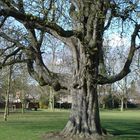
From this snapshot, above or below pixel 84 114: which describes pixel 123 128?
below

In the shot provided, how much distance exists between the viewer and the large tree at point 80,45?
824 inches

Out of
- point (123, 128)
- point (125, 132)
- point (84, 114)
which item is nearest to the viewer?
point (84, 114)

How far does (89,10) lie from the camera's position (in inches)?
906

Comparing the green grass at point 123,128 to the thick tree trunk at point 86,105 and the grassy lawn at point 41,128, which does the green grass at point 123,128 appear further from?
the thick tree trunk at point 86,105

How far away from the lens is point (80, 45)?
79.9ft

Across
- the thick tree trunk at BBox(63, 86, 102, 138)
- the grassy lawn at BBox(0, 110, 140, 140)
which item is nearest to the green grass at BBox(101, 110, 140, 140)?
the grassy lawn at BBox(0, 110, 140, 140)

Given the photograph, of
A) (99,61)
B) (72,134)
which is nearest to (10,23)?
(99,61)

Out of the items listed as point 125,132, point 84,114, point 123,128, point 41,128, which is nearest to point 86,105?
point 84,114

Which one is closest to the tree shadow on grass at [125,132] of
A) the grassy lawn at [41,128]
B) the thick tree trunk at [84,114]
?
the grassy lawn at [41,128]

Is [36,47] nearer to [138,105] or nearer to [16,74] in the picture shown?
[16,74]

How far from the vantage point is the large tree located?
68.6 ft

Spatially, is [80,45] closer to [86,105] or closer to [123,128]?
[86,105]

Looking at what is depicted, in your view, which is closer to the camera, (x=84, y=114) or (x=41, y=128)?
(x=84, y=114)

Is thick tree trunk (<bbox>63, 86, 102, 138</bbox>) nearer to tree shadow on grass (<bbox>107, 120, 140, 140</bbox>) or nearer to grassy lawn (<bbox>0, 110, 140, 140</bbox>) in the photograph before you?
grassy lawn (<bbox>0, 110, 140, 140</bbox>)
